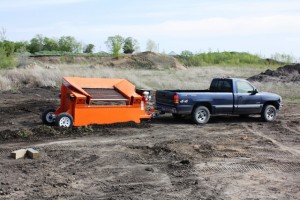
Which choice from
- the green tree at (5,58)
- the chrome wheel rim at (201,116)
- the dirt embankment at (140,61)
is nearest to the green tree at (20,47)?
the dirt embankment at (140,61)

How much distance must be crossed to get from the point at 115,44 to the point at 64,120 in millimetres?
67901

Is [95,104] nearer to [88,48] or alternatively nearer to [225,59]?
[225,59]

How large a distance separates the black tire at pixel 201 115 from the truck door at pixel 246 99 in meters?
1.38

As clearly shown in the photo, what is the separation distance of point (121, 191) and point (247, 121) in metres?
10.9

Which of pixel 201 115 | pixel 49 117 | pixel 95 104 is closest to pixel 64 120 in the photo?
pixel 49 117

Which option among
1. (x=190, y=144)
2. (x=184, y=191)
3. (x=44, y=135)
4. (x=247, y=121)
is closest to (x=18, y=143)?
(x=44, y=135)

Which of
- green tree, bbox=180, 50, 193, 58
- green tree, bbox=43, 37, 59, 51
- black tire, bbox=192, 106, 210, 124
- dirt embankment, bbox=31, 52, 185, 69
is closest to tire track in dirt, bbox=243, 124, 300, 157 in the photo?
black tire, bbox=192, 106, 210, 124

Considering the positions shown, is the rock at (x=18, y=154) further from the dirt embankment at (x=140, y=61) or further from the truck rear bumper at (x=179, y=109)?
the dirt embankment at (x=140, y=61)

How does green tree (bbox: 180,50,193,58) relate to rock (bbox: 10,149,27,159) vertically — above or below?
above

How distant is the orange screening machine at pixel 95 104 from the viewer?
14.6 m

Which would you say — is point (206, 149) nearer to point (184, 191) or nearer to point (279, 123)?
point (184, 191)

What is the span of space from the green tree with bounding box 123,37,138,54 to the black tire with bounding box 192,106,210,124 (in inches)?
3089

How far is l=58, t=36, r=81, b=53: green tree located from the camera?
349ft

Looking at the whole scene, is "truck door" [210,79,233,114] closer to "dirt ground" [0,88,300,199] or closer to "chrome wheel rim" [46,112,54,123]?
"dirt ground" [0,88,300,199]
